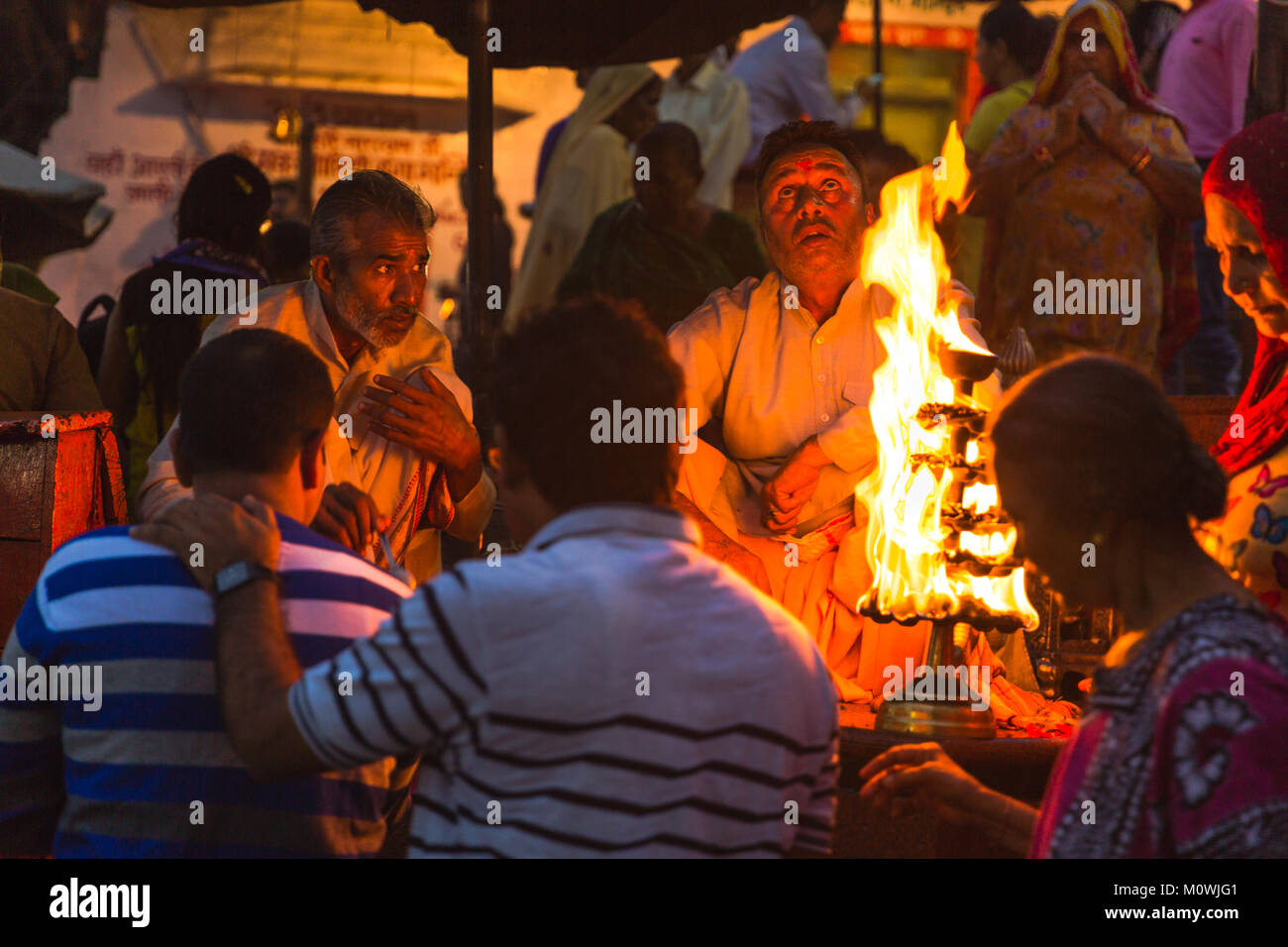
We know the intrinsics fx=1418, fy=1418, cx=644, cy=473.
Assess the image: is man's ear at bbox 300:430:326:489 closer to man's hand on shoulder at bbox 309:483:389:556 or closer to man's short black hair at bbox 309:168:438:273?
man's hand on shoulder at bbox 309:483:389:556

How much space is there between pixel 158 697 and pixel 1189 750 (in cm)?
158

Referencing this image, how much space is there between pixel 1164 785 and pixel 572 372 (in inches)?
40.5

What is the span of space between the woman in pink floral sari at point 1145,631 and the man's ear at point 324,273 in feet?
8.31

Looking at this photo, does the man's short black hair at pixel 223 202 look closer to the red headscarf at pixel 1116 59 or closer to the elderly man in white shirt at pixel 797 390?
the elderly man in white shirt at pixel 797 390

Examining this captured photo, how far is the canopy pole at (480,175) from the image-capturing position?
5.31m

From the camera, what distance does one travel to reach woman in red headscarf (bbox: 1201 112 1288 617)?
3162mm

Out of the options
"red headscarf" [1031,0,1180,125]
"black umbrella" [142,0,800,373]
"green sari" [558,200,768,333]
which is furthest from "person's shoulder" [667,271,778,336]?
"red headscarf" [1031,0,1180,125]

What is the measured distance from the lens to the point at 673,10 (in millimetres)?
5605

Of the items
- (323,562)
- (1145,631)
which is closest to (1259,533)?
(1145,631)

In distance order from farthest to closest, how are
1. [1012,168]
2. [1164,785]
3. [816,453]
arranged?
[1012,168]
[816,453]
[1164,785]

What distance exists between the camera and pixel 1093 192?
5.98 meters

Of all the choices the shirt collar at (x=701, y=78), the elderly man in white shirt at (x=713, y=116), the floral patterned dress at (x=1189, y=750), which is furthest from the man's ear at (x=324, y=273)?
the shirt collar at (x=701, y=78)
